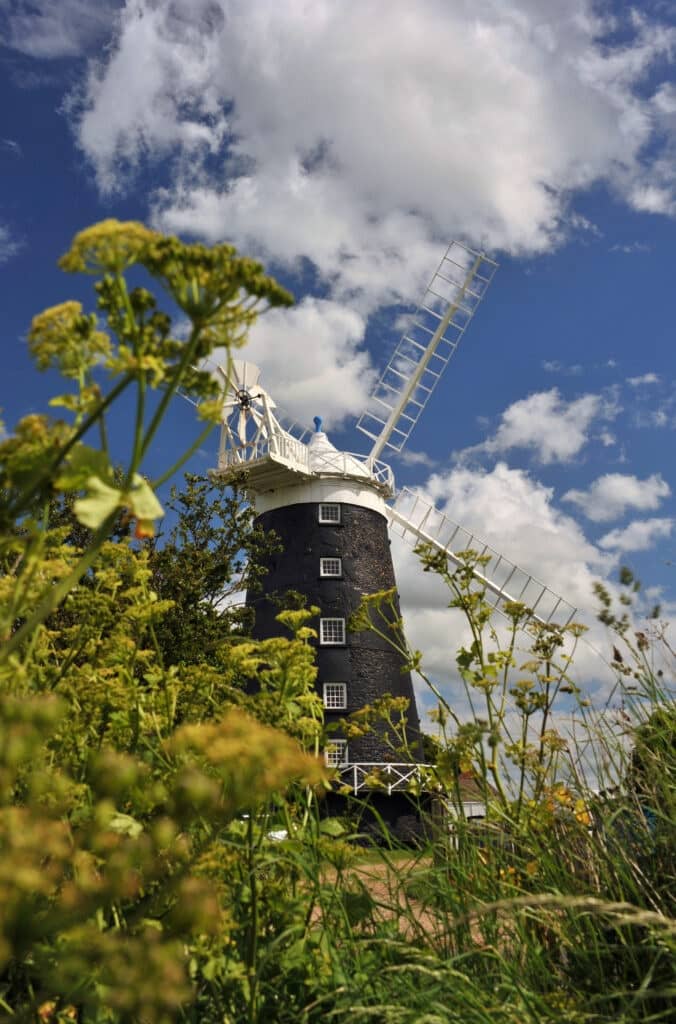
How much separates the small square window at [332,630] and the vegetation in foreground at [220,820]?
676 inches

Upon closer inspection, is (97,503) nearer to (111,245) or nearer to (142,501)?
(142,501)

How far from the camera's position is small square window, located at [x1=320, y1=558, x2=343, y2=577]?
21766 millimetres

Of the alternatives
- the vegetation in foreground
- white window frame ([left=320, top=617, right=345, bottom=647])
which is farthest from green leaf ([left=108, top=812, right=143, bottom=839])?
white window frame ([left=320, top=617, right=345, bottom=647])

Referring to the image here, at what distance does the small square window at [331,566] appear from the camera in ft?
71.4

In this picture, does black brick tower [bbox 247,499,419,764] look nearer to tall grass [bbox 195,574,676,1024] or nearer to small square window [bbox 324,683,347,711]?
small square window [bbox 324,683,347,711]

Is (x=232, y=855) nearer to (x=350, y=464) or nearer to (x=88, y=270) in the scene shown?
(x=88, y=270)

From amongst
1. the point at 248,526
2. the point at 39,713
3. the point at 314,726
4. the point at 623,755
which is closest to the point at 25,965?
the point at 314,726

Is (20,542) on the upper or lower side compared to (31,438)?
lower

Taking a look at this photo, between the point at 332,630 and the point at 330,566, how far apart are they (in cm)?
173

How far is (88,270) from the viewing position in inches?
62.9

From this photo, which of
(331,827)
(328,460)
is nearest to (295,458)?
(328,460)

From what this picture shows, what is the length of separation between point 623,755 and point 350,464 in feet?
66.8

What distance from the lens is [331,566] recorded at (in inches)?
859

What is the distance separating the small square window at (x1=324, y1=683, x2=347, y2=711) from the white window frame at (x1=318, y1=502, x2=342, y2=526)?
173 inches
